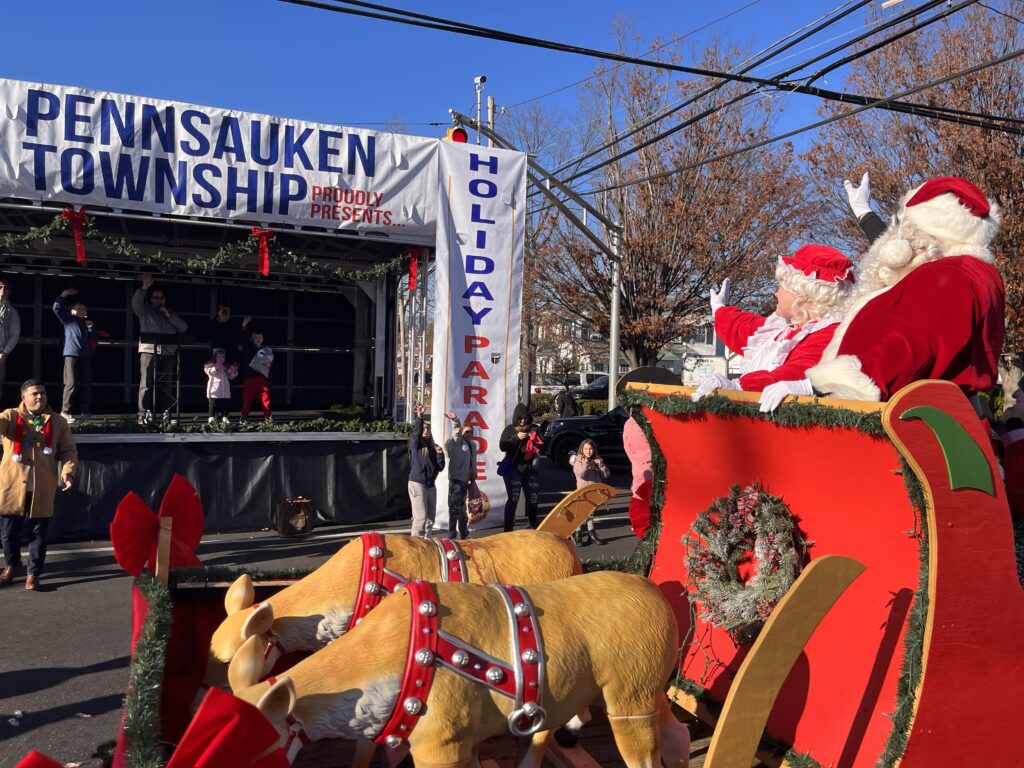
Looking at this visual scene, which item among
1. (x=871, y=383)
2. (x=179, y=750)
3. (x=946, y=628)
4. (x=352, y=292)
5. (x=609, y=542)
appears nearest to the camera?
(x=179, y=750)

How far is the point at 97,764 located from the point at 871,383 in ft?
14.0

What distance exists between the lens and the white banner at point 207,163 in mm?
9398

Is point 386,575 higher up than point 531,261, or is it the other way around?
point 531,261

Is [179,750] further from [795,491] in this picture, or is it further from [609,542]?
[609,542]

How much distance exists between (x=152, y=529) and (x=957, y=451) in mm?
2883

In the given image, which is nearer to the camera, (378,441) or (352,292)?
(378,441)

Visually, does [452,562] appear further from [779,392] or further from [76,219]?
[76,219]

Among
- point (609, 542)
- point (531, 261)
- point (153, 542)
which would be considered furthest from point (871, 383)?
point (531, 261)

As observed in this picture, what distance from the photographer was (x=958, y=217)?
10.1 feet

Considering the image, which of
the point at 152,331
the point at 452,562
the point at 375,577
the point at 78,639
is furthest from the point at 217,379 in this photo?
the point at 375,577

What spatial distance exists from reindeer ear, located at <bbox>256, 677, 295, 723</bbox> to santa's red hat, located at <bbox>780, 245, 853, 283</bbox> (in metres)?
3.08

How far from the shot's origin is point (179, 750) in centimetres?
166

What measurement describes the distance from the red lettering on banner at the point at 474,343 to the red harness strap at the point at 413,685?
8.43 metres

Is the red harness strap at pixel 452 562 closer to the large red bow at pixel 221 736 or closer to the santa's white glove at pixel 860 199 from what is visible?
the large red bow at pixel 221 736
